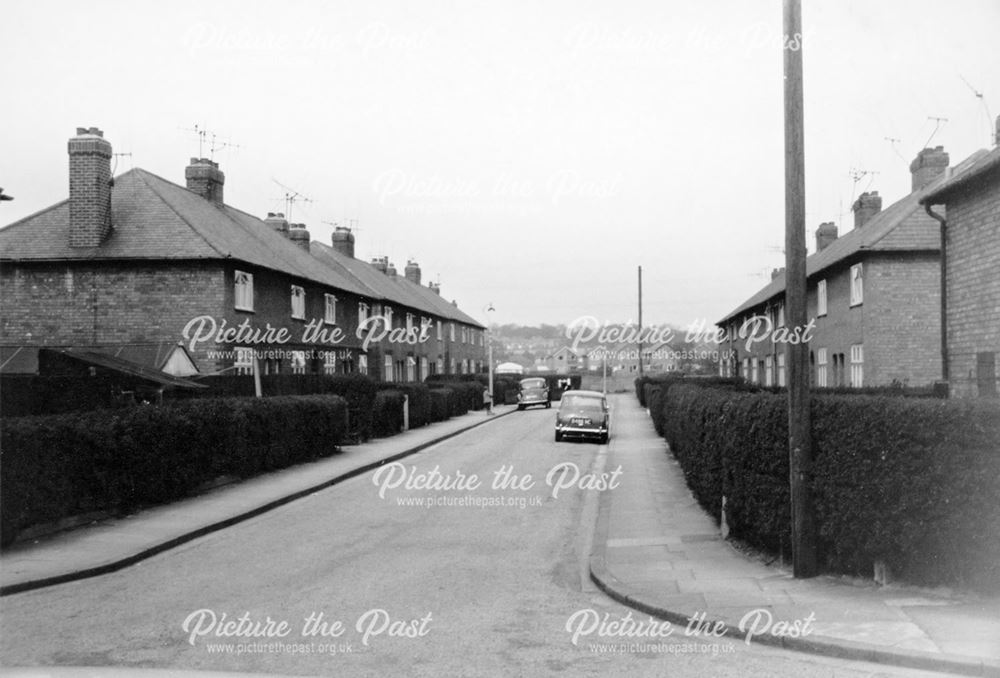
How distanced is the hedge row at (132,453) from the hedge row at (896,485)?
8528 mm

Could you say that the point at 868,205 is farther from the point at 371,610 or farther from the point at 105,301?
the point at 371,610

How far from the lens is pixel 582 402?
28.6 metres

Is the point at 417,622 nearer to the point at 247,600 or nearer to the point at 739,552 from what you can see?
the point at 247,600

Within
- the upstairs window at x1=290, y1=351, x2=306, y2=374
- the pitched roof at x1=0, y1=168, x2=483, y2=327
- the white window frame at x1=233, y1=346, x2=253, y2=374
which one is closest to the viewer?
the pitched roof at x1=0, y1=168, x2=483, y2=327

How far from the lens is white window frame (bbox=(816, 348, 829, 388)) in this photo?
3225 cm

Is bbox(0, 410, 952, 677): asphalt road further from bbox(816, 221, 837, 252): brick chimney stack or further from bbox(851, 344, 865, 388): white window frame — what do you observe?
bbox(816, 221, 837, 252): brick chimney stack

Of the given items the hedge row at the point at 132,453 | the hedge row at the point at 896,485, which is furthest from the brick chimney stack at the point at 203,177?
the hedge row at the point at 896,485

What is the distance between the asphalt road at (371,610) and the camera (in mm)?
6258

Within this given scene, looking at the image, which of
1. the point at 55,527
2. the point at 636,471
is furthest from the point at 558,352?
the point at 55,527

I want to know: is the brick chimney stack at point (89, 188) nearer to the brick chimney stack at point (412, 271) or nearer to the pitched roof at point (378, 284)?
the pitched roof at point (378, 284)

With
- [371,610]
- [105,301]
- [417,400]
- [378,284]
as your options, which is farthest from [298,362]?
[371,610]

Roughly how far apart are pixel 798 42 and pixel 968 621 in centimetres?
551

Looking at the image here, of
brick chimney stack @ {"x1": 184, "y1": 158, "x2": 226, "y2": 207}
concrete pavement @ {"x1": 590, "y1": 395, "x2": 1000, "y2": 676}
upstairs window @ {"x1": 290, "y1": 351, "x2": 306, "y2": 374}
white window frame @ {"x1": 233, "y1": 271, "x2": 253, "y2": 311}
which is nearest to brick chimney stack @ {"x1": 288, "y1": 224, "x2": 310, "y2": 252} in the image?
brick chimney stack @ {"x1": 184, "y1": 158, "x2": 226, "y2": 207}

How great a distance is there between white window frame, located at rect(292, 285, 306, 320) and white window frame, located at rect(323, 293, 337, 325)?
285 cm
